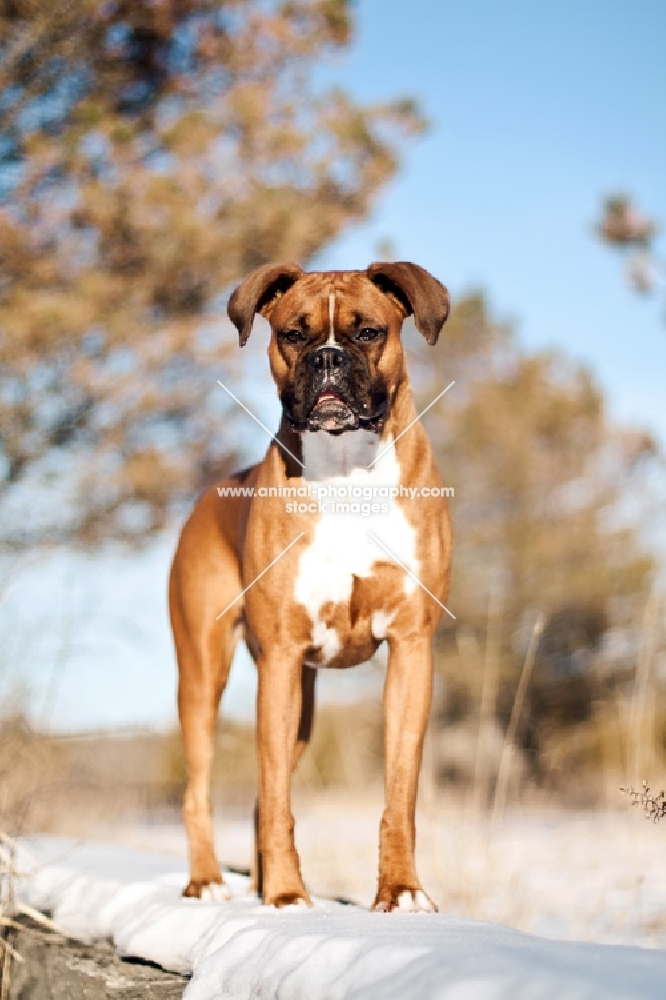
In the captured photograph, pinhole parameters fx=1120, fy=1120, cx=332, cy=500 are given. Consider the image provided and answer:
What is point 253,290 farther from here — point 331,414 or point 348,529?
point 348,529

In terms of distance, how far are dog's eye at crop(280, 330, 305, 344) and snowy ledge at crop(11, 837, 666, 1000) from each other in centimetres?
178

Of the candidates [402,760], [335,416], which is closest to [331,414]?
[335,416]

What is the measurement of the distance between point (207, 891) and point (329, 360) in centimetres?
190

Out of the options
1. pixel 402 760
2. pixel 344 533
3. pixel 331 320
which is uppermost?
pixel 331 320

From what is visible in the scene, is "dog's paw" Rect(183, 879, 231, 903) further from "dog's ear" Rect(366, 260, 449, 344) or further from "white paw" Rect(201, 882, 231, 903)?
"dog's ear" Rect(366, 260, 449, 344)

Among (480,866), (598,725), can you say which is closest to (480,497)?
(598,725)

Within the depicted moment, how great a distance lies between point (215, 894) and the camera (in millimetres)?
3904

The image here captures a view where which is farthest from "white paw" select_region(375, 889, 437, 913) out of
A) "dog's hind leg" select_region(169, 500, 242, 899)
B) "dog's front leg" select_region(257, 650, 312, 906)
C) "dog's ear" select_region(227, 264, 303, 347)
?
"dog's ear" select_region(227, 264, 303, 347)

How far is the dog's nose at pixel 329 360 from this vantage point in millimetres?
3465

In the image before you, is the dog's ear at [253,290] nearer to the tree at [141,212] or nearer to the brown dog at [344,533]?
the brown dog at [344,533]

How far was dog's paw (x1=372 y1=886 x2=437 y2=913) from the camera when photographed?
3.32m

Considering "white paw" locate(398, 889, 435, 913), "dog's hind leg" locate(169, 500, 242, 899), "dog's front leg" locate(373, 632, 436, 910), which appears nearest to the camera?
"white paw" locate(398, 889, 435, 913)

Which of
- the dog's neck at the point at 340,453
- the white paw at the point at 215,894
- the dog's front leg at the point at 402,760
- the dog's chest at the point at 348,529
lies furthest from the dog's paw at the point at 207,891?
the dog's neck at the point at 340,453

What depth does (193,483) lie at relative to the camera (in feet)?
36.7
